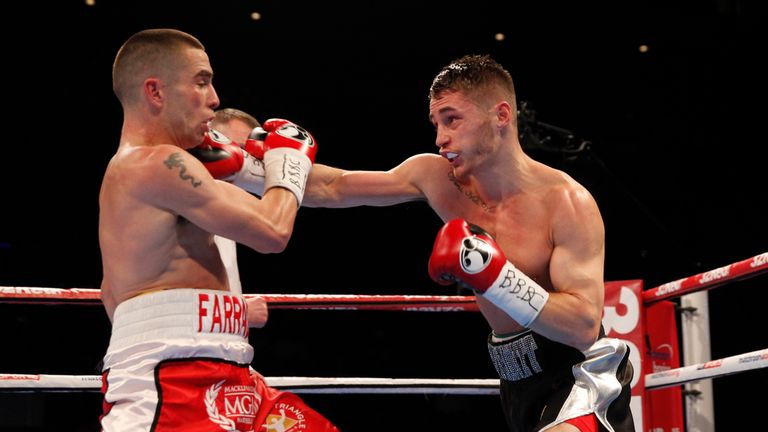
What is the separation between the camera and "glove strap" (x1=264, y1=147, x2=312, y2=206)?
191 centimetres

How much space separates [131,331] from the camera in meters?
1.72

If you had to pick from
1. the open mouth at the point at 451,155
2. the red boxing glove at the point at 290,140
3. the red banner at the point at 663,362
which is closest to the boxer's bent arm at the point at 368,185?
the open mouth at the point at 451,155

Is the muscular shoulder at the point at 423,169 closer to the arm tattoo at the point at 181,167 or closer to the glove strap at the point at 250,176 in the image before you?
the glove strap at the point at 250,176

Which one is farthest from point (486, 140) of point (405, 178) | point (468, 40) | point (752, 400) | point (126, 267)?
point (752, 400)

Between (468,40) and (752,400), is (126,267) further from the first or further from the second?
(752,400)

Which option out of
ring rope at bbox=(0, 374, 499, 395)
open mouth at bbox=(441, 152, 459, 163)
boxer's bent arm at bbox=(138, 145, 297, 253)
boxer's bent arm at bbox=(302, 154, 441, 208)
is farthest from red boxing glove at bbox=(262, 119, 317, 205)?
ring rope at bbox=(0, 374, 499, 395)

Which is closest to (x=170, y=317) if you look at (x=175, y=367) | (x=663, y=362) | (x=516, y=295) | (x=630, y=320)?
(x=175, y=367)

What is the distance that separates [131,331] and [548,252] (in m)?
1.08

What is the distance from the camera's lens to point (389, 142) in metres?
8.04

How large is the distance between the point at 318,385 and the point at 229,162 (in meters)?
0.90

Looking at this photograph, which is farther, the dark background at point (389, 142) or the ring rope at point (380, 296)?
the dark background at point (389, 142)

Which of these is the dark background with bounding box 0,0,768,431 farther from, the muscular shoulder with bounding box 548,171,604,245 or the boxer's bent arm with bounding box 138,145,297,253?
the boxer's bent arm with bounding box 138,145,297,253

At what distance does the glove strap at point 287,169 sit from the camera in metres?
1.91

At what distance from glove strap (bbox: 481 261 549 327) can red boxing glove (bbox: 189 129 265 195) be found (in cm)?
69
